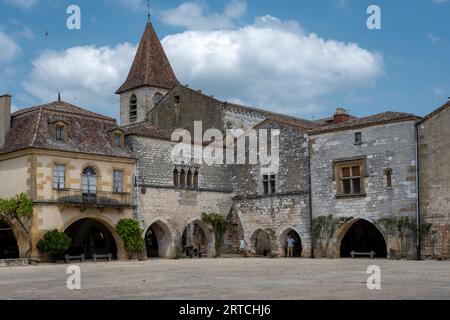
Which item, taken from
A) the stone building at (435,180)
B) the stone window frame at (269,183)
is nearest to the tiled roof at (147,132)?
the stone window frame at (269,183)

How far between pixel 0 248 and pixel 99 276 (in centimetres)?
1598

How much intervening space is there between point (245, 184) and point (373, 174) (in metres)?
8.67

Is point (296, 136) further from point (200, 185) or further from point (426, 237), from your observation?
point (426, 237)

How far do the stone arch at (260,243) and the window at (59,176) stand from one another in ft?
38.3

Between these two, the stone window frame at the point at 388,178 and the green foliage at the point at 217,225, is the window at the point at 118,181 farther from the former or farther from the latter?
the stone window frame at the point at 388,178

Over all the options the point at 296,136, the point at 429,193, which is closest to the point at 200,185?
the point at 296,136

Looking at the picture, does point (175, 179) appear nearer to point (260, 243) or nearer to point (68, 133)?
point (68, 133)

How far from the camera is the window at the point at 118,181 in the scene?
36169 millimetres

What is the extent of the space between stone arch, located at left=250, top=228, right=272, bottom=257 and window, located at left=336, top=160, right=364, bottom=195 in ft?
18.4

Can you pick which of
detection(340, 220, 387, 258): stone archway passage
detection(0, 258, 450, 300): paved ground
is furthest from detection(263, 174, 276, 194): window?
detection(0, 258, 450, 300): paved ground

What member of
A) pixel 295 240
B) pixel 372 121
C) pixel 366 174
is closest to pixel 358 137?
pixel 372 121

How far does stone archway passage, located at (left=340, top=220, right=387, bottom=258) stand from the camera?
3934 cm

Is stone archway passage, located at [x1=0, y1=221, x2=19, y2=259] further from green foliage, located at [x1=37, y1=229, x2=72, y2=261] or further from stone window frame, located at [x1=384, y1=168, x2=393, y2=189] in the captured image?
stone window frame, located at [x1=384, y1=168, x2=393, y2=189]

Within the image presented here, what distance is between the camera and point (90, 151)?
115 ft
